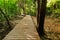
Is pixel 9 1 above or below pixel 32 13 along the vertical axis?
above

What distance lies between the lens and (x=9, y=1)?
50.7 ft

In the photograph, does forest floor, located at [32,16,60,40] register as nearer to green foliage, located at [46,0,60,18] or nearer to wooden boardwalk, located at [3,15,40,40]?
wooden boardwalk, located at [3,15,40,40]

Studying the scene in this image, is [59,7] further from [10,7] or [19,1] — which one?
[19,1]

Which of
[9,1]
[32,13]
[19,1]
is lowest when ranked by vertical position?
[32,13]

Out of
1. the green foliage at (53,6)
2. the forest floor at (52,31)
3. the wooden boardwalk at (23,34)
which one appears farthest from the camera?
the green foliage at (53,6)

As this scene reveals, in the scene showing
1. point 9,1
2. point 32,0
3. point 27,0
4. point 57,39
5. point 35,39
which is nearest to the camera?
point 35,39

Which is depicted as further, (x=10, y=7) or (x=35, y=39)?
(x=10, y=7)

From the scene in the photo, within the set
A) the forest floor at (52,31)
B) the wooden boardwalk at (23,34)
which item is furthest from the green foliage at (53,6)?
the wooden boardwalk at (23,34)

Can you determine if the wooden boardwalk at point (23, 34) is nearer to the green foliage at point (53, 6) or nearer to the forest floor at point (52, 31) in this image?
the forest floor at point (52, 31)

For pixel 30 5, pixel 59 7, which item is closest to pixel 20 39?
pixel 59 7

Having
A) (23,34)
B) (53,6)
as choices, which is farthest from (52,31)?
(53,6)

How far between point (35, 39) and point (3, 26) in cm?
645

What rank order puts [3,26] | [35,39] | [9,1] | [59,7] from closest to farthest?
1. [35,39]
2. [3,26]
3. [9,1]
4. [59,7]

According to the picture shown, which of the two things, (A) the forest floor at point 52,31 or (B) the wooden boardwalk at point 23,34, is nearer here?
(B) the wooden boardwalk at point 23,34
